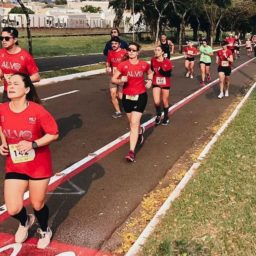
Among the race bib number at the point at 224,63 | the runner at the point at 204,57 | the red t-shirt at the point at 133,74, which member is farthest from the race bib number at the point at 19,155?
the runner at the point at 204,57

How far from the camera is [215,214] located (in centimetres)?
541

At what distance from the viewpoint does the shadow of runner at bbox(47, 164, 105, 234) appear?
559cm

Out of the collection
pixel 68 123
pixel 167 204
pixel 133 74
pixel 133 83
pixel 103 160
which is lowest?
pixel 68 123

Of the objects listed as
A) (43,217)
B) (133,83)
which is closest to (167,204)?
(43,217)

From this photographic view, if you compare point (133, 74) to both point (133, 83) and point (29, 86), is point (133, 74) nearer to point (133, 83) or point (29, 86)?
point (133, 83)

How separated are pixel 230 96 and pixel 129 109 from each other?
332 inches

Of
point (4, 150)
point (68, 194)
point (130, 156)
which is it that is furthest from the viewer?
point (130, 156)

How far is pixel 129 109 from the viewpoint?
812 cm

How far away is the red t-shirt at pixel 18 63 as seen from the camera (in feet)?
25.2

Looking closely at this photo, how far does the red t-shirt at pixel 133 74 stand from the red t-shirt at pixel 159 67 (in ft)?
7.29

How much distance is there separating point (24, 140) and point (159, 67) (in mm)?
6464

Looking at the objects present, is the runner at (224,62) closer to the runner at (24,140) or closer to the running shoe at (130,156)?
the running shoe at (130,156)

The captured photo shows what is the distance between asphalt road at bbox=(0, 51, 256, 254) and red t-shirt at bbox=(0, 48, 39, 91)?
1.54 metres

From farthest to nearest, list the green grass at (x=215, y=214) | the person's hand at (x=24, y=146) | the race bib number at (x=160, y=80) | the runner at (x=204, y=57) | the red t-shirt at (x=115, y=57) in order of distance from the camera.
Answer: the runner at (x=204, y=57), the red t-shirt at (x=115, y=57), the race bib number at (x=160, y=80), the green grass at (x=215, y=214), the person's hand at (x=24, y=146)
